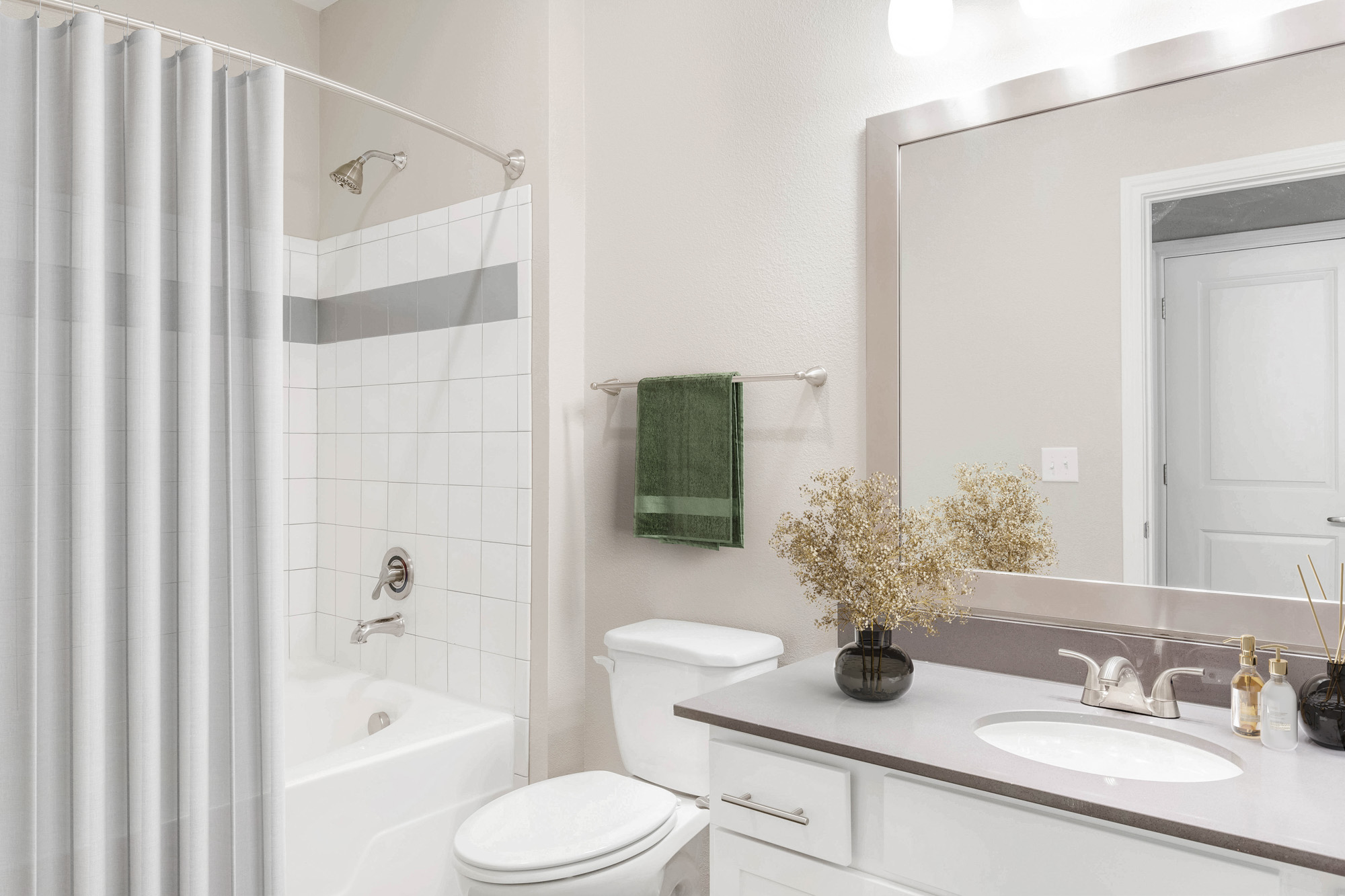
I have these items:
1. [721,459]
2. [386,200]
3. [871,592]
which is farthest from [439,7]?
[871,592]

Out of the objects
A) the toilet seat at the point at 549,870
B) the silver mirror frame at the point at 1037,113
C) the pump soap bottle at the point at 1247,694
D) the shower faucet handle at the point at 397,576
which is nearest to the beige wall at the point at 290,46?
the shower faucet handle at the point at 397,576

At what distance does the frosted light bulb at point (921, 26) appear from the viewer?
1.60 metres

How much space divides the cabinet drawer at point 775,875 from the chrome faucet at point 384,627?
4.77ft

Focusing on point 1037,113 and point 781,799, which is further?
point 1037,113

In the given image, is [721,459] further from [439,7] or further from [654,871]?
[439,7]

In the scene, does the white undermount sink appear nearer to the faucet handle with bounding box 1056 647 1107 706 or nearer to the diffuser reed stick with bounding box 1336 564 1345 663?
the faucet handle with bounding box 1056 647 1107 706

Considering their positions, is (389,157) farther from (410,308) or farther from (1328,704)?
(1328,704)

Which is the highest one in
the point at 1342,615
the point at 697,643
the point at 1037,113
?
the point at 1037,113

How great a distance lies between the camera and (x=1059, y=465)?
148 centimetres

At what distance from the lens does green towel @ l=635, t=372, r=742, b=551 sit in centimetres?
189

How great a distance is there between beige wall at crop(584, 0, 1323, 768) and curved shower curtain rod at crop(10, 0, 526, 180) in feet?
0.76

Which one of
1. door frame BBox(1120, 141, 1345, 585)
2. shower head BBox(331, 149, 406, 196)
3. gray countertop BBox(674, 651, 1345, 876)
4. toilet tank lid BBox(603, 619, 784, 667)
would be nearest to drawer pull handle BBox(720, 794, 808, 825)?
gray countertop BBox(674, 651, 1345, 876)

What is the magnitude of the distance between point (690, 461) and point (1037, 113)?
1009 millimetres

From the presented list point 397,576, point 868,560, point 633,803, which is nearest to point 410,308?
point 397,576
